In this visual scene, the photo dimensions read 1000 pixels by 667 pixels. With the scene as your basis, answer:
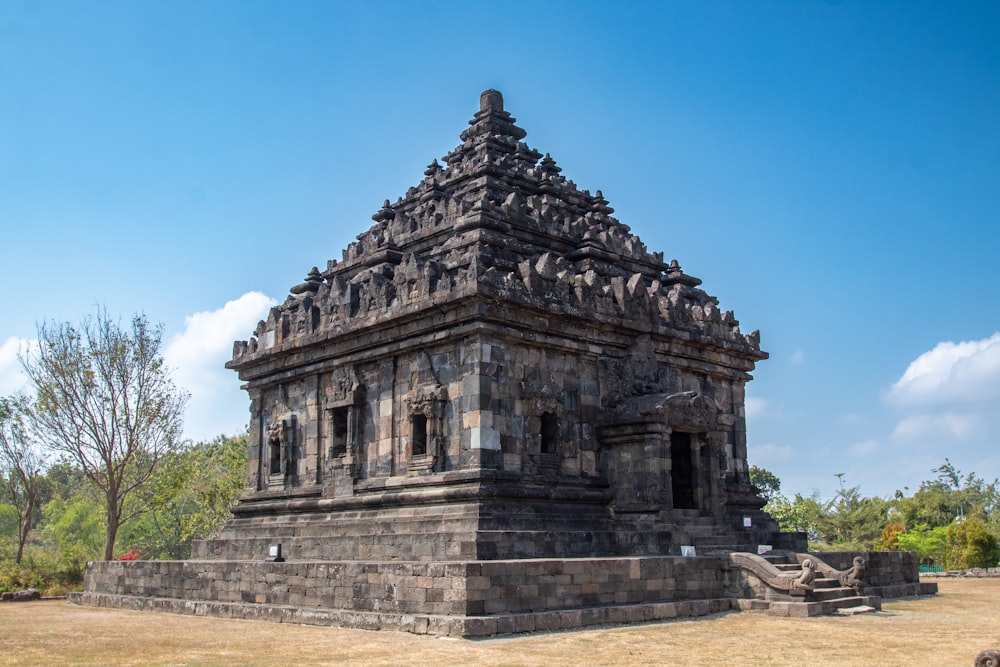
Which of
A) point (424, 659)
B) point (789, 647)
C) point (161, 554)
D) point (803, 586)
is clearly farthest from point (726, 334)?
point (161, 554)

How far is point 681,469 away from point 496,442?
5664 millimetres

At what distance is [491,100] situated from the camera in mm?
25859

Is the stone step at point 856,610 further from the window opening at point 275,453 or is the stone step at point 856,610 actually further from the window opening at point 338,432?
the window opening at point 275,453

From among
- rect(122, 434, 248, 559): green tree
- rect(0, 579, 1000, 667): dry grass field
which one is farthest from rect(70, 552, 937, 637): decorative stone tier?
rect(122, 434, 248, 559): green tree

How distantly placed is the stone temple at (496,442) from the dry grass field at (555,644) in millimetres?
813

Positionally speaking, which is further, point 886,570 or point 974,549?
point 974,549

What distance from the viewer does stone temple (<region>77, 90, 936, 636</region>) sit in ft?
52.0

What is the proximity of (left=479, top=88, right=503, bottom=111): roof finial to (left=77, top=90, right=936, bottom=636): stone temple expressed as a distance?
0.63m

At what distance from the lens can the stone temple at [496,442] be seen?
15.8 metres

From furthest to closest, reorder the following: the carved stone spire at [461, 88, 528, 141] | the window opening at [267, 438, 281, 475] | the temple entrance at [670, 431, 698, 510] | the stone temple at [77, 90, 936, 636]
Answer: the carved stone spire at [461, 88, 528, 141]
the window opening at [267, 438, 281, 475]
the temple entrance at [670, 431, 698, 510]
the stone temple at [77, 90, 936, 636]

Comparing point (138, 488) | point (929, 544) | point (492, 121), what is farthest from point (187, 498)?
point (929, 544)

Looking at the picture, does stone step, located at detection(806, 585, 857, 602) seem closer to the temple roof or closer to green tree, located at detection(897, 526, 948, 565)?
the temple roof

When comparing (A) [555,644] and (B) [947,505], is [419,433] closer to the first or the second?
(A) [555,644]

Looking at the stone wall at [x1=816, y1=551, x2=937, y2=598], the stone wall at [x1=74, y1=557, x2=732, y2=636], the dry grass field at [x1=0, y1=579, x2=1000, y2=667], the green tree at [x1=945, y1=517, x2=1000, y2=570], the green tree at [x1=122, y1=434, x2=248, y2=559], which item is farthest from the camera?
the green tree at [x1=122, y1=434, x2=248, y2=559]
